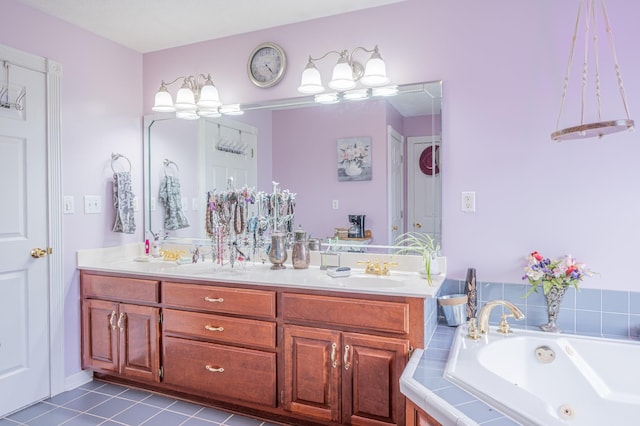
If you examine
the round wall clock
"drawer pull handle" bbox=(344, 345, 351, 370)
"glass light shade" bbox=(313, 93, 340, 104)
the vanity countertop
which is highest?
the round wall clock

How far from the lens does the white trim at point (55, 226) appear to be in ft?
8.56

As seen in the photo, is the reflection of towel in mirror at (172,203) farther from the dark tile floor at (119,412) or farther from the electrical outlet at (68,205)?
the dark tile floor at (119,412)

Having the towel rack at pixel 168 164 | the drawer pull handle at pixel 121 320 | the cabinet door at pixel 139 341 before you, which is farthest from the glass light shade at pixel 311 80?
the drawer pull handle at pixel 121 320

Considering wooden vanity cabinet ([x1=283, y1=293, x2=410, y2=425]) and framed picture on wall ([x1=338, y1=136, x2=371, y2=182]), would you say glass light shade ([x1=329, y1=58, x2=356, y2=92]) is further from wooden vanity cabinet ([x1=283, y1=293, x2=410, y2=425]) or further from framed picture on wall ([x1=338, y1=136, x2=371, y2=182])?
wooden vanity cabinet ([x1=283, y1=293, x2=410, y2=425])

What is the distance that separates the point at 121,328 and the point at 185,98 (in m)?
1.56

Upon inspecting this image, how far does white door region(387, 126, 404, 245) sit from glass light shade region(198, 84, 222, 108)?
120cm

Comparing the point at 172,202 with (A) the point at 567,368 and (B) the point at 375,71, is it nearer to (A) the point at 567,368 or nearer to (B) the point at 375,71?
(B) the point at 375,71

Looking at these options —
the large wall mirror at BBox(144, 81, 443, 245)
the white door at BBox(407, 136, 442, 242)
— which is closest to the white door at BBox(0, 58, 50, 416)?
the large wall mirror at BBox(144, 81, 443, 245)

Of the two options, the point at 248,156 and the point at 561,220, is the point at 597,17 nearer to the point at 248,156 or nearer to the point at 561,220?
the point at 561,220

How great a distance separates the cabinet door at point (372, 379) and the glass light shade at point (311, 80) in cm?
144

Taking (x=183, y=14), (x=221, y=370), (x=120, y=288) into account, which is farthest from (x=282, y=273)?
(x=183, y=14)

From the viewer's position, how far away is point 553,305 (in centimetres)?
211

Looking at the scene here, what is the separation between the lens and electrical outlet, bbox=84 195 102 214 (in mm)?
2826

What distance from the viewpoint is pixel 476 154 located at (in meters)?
2.31
